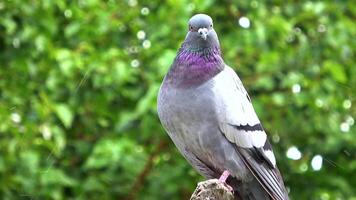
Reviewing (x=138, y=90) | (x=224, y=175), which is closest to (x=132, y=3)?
(x=138, y=90)

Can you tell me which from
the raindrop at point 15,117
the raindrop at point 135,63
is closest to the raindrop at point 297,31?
the raindrop at point 135,63

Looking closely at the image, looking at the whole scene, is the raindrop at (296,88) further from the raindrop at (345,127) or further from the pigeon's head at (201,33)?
the pigeon's head at (201,33)

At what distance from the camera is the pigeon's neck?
15.9 ft

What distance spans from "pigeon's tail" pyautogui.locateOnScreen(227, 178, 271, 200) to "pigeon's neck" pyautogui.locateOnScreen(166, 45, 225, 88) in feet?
1.85

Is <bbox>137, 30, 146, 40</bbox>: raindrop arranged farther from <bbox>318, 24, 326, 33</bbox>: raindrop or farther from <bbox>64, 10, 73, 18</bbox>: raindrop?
<bbox>318, 24, 326, 33</bbox>: raindrop

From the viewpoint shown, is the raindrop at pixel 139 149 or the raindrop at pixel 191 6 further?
the raindrop at pixel 139 149

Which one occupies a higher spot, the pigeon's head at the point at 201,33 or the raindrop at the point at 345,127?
the pigeon's head at the point at 201,33

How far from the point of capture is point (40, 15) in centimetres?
696

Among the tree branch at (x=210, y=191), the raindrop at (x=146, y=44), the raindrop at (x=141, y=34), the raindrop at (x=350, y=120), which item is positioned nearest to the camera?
the tree branch at (x=210, y=191)

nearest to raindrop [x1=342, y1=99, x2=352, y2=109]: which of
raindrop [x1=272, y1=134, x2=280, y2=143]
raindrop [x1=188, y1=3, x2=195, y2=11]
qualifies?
raindrop [x1=272, y1=134, x2=280, y2=143]

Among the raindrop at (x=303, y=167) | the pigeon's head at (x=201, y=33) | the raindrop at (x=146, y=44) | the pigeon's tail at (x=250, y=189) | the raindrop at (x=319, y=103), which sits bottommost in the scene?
the raindrop at (x=303, y=167)

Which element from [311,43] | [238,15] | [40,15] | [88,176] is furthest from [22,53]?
[311,43]

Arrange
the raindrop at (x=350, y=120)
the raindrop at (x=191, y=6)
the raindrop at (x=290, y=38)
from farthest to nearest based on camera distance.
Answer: the raindrop at (x=290, y=38) → the raindrop at (x=350, y=120) → the raindrop at (x=191, y=6)

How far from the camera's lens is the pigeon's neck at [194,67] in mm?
4859
